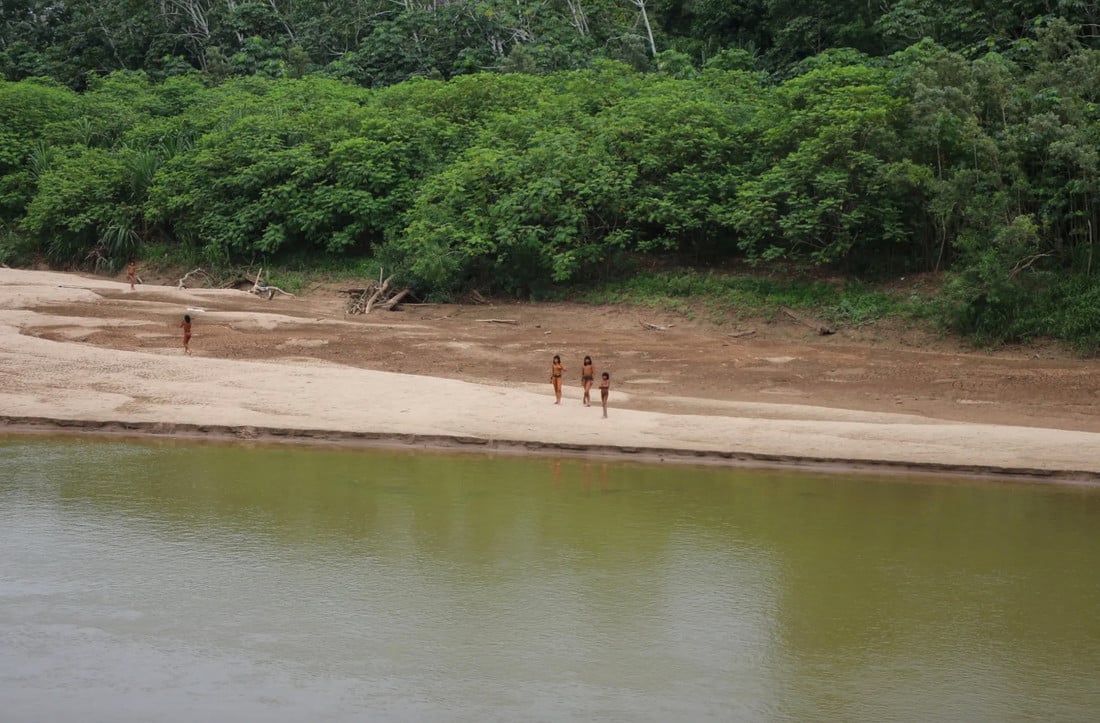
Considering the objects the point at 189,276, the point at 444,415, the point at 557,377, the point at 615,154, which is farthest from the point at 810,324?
the point at 189,276

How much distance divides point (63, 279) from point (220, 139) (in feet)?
18.9

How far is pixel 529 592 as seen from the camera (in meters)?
10.6

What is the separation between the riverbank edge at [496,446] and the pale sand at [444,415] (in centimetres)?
4

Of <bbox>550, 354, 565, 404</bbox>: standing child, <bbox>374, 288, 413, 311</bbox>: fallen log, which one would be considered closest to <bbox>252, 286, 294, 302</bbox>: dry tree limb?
<bbox>374, 288, 413, 311</bbox>: fallen log

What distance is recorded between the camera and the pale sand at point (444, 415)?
49.8 feet

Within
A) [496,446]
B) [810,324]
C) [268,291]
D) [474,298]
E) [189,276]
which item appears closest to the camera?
[496,446]

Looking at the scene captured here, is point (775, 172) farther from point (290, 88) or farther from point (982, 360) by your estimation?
point (290, 88)

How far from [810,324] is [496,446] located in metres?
9.64

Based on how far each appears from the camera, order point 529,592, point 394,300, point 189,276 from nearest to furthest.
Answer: point 529,592 → point 394,300 → point 189,276

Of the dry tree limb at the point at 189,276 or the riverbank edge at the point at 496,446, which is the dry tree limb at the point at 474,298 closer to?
the dry tree limb at the point at 189,276

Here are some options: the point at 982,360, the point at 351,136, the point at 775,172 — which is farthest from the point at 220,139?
the point at 982,360

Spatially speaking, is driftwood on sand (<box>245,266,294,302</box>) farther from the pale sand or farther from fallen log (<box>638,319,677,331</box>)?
fallen log (<box>638,319,677,331</box>)

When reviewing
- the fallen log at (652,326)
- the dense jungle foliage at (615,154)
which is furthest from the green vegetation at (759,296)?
the fallen log at (652,326)

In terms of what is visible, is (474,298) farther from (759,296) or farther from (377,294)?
(759,296)
